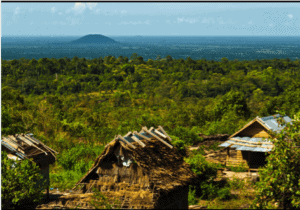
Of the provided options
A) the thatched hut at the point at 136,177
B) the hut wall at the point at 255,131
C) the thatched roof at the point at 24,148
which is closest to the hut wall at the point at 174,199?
the thatched hut at the point at 136,177

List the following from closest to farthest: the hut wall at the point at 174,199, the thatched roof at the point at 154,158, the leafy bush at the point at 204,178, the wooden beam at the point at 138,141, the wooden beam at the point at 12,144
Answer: the hut wall at the point at 174,199, the thatched roof at the point at 154,158, the wooden beam at the point at 138,141, the wooden beam at the point at 12,144, the leafy bush at the point at 204,178

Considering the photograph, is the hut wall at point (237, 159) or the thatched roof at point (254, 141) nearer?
the thatched roof at point (254, 141)

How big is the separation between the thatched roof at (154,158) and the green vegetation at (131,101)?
3595mm

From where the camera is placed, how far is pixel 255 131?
1788 cm

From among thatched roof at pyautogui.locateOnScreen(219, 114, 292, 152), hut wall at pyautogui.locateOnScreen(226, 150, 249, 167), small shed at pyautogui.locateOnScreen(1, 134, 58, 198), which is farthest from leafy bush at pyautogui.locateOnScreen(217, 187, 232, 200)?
small shed at pyautogui.locateOnScreen(1, 134, 58, 198)

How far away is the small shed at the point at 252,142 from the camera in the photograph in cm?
1709

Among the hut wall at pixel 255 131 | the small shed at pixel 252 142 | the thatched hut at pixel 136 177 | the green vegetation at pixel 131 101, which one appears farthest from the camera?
the green vegetation at pixel 131 101

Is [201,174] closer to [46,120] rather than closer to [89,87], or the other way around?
[46,120]

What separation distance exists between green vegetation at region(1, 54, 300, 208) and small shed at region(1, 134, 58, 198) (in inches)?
24.9

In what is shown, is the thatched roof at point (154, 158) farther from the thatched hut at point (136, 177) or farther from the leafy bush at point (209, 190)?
the leafy bush at point (209, 190)

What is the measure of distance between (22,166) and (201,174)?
28.9 feet

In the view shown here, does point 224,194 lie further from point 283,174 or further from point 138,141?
point 138,141

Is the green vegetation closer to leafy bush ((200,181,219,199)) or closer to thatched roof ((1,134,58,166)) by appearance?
leafy bush ((200,181,219,199))

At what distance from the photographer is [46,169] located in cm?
1370
